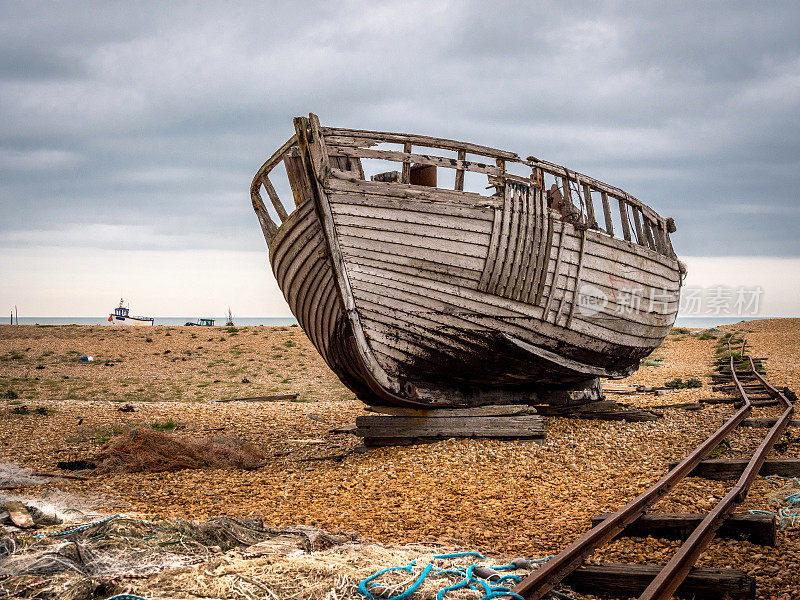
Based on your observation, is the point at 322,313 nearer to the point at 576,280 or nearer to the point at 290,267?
the point at 290,267

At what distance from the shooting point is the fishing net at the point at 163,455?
28.8 feet

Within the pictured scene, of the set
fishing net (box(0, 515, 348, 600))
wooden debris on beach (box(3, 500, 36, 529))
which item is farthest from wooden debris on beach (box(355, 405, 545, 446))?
wooden debris on beach (box(3, 500, 36, 529))

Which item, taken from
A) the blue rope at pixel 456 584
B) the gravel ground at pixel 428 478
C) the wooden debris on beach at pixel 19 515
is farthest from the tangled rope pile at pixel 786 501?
the wooden debris on beach at pixel 19 515

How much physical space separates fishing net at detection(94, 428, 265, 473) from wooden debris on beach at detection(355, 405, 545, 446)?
67.6 inches

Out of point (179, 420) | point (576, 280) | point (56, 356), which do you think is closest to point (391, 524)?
point (576, 280)

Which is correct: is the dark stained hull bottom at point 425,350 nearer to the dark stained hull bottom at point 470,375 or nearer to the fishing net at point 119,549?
the dark stained hull bottom at point 470,375

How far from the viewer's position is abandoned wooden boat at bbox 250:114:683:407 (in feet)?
29.0

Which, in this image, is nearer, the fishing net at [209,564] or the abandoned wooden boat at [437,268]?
the fishing net at [209,564]

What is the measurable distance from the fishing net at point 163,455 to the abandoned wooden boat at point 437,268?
1973 mm

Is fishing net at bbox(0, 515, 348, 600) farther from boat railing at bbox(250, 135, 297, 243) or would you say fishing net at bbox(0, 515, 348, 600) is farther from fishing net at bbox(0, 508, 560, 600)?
boat railing at bbox(250, 135, 297, 243)

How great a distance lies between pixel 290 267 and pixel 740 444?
21.9 feet

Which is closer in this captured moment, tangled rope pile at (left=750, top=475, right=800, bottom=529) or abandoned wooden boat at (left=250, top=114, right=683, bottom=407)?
tangled rope pile at (left=750, top=475, right=800, bottom=529)

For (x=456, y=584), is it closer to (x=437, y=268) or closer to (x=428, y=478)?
(x=428, y=478)

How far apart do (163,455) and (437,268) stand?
436cm
